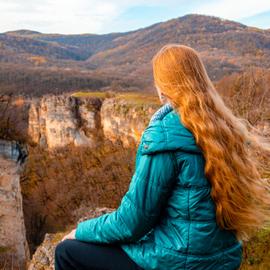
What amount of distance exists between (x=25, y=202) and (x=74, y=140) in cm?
1625

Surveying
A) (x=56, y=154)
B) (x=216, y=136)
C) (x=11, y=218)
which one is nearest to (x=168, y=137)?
(x=216, y=136)

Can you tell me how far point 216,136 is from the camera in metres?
2.01

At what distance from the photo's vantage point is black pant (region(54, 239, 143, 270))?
7.03 feet

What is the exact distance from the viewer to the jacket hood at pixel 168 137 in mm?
1907

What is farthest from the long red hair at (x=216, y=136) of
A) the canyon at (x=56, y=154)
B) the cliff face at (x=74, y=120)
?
the cliff face at (x=74, y=120)

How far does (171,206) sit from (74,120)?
43549 mm

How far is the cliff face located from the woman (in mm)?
38000

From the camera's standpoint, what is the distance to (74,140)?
145ft

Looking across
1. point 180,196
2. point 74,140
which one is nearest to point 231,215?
point 180,196

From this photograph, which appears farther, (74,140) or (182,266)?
(74,140)

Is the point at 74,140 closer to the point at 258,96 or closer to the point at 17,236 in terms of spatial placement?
the point at 17,236

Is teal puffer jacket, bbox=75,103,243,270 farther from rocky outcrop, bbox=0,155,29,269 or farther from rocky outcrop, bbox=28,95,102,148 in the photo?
rocky outcrop, bbox=28,95,102,148

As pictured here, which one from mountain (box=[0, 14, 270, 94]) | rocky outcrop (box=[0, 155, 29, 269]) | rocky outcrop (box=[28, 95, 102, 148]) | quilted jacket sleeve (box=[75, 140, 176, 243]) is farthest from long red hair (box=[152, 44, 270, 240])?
mountain (box=[0, 14, 270, 94])

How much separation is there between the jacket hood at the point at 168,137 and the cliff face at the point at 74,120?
38.1 metres
